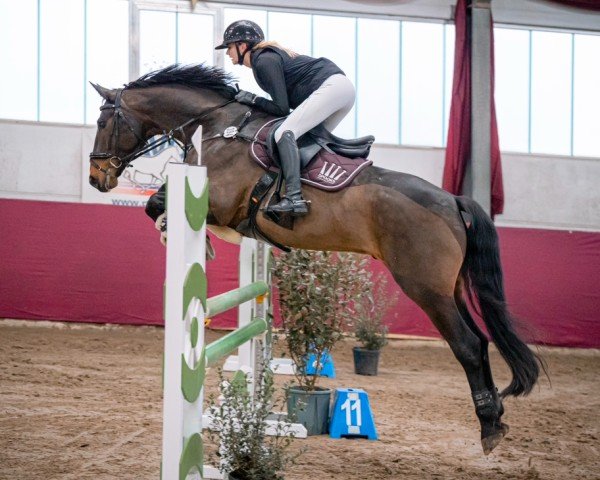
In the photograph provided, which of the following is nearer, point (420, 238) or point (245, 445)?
point (245, 445)

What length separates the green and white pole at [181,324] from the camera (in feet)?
8.07

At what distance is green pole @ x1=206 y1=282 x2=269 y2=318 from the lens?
312 centimetres

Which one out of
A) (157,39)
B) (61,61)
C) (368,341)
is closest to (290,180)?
(368,341)

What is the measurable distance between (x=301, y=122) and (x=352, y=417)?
192cm

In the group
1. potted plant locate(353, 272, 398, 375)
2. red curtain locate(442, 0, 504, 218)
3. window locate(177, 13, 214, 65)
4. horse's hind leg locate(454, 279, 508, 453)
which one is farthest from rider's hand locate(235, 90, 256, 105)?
window locate(177, 13, 214, 65)

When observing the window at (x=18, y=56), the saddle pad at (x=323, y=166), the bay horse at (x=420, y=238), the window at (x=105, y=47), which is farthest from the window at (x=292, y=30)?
the saddle pad at (x=323, y=166)

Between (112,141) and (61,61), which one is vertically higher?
(61,61)

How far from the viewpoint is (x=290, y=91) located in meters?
4.08

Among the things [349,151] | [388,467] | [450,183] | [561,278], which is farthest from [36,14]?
[388,467]

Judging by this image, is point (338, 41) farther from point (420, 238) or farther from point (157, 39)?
point (420, 238)

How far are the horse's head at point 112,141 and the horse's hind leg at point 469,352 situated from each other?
1.78 meters

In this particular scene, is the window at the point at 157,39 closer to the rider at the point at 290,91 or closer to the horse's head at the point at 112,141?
the horse's head at the point at 112,141

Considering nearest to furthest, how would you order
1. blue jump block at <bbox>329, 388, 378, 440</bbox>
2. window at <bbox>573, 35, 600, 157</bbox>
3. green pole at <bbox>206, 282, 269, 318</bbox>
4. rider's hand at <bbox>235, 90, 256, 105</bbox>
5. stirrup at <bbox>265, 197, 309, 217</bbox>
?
1. green pole at <bbox>206, 282, 269, 318</bbox>
2. stirrup at <bbox>265, 197, 309, 217</bbox>
3. rider's hand at <bbox>235, 90, 256, 105</bbox>
4. blue jump block at <bbox>329, 388, 378, 440</bbox>
5. window at <bbox>573, 35, 600, 157</bbox>

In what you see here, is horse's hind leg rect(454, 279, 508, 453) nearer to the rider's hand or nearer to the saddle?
the saddle
